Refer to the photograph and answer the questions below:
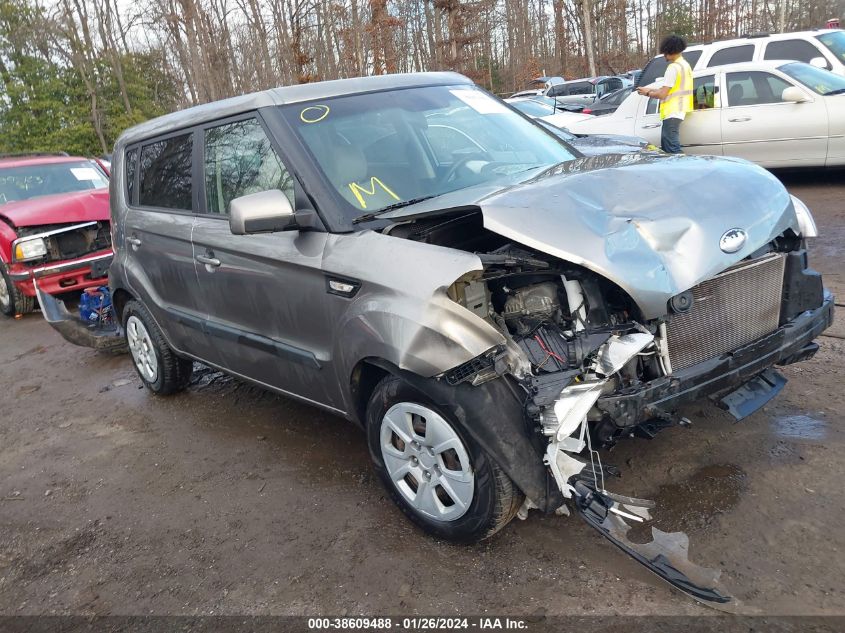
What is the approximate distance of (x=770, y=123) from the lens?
865 centimetres

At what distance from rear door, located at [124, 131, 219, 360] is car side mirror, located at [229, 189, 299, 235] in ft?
3.68

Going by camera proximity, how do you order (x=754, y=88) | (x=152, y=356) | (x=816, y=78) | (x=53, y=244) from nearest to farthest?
1. (x=152, y=356)
2. (x=53, y=244)
3. (x=816, y=78)
4. (x=754, y=88)

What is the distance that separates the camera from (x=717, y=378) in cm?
279

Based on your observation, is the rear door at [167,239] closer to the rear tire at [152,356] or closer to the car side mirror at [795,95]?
the rear tire at [152,356]

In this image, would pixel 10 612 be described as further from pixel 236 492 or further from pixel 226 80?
pixel 226 80

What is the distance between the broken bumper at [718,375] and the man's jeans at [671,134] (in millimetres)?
6183

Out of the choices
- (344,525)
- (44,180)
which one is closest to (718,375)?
(344,525)

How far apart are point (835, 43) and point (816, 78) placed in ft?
8.63

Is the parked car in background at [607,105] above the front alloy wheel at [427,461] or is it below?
above

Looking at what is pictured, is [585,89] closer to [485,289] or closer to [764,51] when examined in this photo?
[764,51]

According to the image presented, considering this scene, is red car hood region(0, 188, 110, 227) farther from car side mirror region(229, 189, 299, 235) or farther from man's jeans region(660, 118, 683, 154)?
man's jeans region(660, 118, 683, 154)

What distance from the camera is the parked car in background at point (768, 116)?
27.2 ft

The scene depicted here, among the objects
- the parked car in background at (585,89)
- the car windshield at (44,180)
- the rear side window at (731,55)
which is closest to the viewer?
the car windshield at (44,180)

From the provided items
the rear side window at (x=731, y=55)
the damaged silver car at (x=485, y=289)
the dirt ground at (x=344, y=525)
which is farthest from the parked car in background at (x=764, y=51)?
the damaged silver car at (x=485, y=289)
